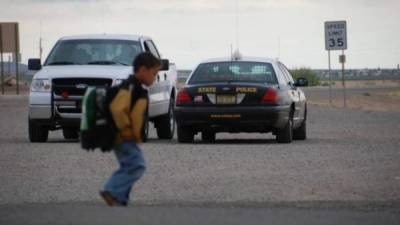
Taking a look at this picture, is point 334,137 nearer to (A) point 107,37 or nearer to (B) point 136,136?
(A) point 107,37

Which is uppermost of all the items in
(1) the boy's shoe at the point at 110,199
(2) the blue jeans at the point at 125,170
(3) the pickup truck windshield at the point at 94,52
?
(3) the pickup truck windshield at the point at 94,52

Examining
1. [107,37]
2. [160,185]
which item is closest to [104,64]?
[107,37]

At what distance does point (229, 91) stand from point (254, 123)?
2.22 feet

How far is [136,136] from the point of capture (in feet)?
33.6

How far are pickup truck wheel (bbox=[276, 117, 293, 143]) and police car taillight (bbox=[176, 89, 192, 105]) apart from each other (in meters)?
1.71

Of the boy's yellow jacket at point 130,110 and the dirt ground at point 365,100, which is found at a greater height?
the boy's yellow jacket at point 130,110

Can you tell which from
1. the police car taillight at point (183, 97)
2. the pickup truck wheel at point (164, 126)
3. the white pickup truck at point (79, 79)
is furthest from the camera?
the pickup truck wheel at point (164, 126)

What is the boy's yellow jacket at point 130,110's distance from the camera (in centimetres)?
1016

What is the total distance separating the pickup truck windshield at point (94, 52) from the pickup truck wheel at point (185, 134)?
1.58m

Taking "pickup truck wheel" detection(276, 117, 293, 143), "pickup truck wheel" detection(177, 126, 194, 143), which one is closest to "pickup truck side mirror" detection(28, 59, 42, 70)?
"pickup truck wheel" detection(177, 126, 194, 143)

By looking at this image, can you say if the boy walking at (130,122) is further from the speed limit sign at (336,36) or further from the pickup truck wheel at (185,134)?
the speed limit sign at (336,36)

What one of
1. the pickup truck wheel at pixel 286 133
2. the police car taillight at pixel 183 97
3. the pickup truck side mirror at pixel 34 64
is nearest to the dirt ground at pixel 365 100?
the pickup truck wheel at pixel 286 133

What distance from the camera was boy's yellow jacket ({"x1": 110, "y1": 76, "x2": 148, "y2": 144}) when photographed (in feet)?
33.3

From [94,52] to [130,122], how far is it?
12566 mm
